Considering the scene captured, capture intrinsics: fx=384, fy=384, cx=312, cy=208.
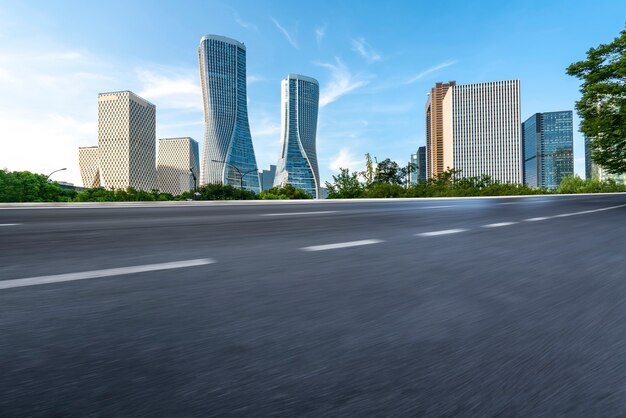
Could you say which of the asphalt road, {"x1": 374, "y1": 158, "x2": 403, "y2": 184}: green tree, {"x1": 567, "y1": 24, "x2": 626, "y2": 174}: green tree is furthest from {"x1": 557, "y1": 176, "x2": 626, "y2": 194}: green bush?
the asphalt road

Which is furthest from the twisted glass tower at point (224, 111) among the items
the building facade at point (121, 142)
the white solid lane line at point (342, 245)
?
the white solid lane line at point (342, 245)

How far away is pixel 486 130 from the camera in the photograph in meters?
137

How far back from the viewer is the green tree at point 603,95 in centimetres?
2444

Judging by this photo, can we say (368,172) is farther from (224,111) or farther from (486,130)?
(486,130)

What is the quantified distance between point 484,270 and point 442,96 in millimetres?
177634

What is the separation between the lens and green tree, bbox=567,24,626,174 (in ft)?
80.2

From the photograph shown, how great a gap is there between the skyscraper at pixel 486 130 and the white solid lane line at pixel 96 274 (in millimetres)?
140793

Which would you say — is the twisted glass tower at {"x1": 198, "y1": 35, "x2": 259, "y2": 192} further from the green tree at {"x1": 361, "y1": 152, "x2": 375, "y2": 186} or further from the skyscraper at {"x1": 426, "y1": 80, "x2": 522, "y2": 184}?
the green tree at {"x1": 361, "y1": 152, "x2": 375, "y2": 186}

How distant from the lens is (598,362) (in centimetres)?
99

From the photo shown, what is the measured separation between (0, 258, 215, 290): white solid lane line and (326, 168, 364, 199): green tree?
33.1 meters

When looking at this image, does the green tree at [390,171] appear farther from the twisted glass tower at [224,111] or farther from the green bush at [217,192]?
the twisted glass tower at [224,111]

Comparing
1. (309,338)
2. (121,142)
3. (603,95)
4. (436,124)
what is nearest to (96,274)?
(309,338)

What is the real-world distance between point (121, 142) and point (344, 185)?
15633 centimetres

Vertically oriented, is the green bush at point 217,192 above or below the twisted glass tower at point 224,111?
below
